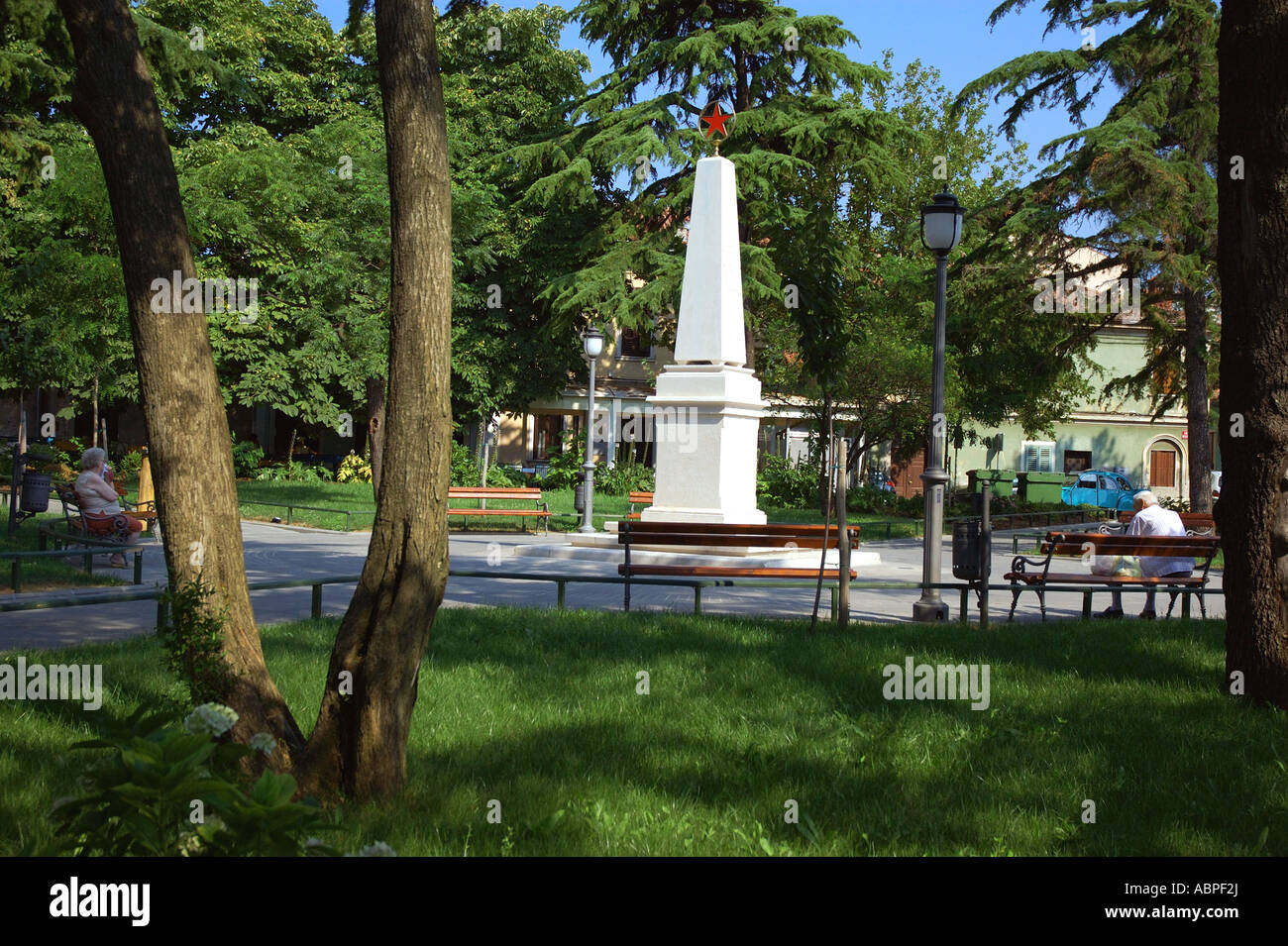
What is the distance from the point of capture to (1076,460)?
53.2 m

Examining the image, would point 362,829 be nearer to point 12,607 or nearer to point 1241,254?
point 12,607

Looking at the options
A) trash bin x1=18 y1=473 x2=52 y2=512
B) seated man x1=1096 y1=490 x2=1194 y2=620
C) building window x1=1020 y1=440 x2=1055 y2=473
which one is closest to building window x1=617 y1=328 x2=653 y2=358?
building window x1=1020 y1=440 x2=1055 y2=473

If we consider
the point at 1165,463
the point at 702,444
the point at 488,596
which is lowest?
the point at 488,596

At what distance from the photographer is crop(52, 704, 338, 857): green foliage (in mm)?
3266

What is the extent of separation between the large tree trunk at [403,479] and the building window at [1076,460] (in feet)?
170

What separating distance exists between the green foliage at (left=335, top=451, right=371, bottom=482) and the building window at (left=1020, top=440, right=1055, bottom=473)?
28.5 meters

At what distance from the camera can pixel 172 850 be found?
3.41m

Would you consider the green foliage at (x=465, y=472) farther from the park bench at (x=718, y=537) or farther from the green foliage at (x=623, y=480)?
the park bench at (x=718, y=537)

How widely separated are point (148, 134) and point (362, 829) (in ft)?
10.3

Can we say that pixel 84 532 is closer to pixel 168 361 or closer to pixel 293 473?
pixel 168 361

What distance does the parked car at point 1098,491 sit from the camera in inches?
1492

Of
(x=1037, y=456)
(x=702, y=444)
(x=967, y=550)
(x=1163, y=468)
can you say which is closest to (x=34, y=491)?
(x=702, y=444)

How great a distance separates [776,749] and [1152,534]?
26.3ft

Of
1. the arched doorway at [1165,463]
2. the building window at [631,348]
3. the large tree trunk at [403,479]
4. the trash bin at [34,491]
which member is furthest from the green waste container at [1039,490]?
the large tree trunk at [403,479]
